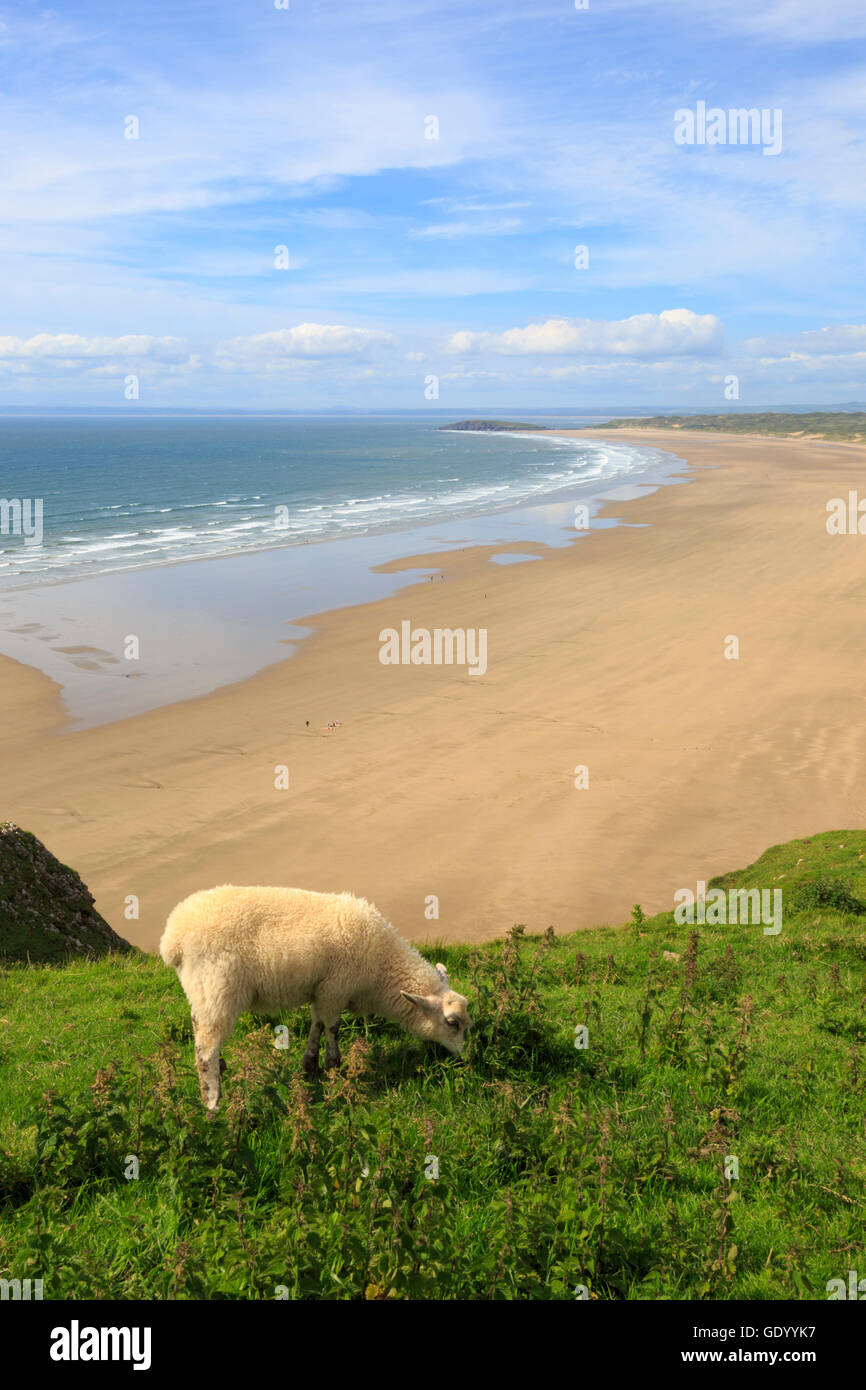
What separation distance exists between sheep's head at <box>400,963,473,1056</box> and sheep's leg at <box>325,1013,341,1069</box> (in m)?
0.55

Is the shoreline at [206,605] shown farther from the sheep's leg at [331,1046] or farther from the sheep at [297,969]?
the sheep's leg at [331,1046]

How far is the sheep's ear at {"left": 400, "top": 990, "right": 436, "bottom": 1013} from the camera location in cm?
628

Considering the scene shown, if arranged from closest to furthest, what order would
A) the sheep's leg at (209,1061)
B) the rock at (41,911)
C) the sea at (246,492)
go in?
the sheep's leg at (209,1061), the rock at (41,911), the sea at (246,492)

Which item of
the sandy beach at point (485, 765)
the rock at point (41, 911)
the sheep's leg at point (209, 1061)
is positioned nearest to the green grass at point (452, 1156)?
the sheep's leg at point (209, 1061)

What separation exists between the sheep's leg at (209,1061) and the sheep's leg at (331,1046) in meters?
0.74

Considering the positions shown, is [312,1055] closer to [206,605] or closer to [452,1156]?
[452,1156]

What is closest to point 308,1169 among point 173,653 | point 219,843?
Result: point 219,843

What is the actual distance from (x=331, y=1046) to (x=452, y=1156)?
1.31 meters

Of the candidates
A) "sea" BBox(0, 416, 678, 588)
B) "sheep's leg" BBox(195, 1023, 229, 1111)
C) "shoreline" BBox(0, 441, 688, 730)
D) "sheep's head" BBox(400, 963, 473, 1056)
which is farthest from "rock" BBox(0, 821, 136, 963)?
"sea" BBox(0, 416, 678, 588)

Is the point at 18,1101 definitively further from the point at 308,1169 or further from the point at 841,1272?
the point at 841,1272

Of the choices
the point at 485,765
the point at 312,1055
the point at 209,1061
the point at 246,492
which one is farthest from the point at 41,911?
the point at 246,492

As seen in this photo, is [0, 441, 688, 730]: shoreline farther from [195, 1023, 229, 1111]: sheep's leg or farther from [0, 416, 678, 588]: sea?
[195, 1023, 229, 1111]: sheep's leg

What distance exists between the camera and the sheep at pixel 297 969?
5.95 meters
